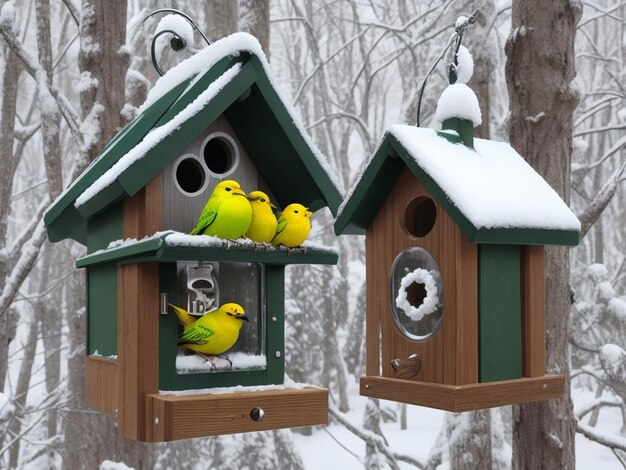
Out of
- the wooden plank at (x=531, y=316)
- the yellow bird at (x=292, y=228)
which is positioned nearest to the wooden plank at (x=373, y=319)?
the yellow bird at (x=292, y=228)

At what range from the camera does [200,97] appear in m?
3.08

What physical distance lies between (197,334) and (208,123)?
0.84 metres

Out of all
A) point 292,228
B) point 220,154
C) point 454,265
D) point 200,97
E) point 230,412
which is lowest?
point 230,412

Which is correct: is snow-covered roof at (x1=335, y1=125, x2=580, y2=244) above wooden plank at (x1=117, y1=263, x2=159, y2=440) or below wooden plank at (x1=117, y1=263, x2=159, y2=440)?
above

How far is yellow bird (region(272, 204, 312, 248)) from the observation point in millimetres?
3141

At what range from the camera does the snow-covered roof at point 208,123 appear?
9.78 feet

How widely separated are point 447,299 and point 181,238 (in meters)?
1.04

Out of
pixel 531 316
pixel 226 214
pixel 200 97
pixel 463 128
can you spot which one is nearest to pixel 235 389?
pixel 226 214

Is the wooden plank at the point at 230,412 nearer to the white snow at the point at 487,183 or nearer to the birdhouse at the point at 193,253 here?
the birdhouse at the point at 193,253

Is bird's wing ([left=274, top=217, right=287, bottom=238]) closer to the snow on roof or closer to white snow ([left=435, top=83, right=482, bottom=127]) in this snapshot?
the snow on roof

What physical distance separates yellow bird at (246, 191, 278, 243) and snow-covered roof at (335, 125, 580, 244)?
361 millimetres

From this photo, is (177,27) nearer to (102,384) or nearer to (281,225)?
(281,225)

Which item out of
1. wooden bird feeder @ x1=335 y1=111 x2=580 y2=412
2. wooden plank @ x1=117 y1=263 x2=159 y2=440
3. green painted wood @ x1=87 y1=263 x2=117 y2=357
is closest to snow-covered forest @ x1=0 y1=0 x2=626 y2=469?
green painted wood @ x1=87 y1=263 x2=117 y2=357

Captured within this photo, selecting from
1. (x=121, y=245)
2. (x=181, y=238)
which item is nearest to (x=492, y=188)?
(x=181, y=238)
